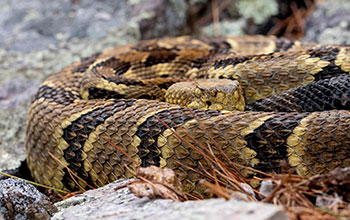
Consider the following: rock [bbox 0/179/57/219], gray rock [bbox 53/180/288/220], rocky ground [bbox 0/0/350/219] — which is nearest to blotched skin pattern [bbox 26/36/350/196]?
gray rock [bbox 53/180/288/220]


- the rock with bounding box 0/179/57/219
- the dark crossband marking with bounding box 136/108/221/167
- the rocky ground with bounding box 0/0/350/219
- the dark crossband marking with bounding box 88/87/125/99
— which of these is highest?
the rocky ground with bounding box 0/0/350/219

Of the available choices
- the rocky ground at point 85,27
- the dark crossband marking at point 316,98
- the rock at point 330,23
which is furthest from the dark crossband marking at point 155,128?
the rock at point 330,23

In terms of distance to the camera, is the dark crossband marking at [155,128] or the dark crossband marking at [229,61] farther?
the dark crossband marking at [229,61]

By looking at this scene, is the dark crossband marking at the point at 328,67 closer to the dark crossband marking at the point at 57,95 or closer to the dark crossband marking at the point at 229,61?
the dark crossband marking at the point at 229,61

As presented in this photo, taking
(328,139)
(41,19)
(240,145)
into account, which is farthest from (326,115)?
(41,19)

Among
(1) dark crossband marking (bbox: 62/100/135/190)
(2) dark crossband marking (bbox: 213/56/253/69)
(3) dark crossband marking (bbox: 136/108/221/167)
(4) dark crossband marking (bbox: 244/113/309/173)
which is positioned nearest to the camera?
(4) dark crossband marking (bbox: 244/113/309/173)

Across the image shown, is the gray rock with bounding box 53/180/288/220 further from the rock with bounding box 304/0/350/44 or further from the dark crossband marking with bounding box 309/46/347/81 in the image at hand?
the rock with bounding box 304/0/350/44

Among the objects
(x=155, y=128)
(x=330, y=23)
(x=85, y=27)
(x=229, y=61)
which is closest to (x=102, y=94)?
(x=155, y=128)

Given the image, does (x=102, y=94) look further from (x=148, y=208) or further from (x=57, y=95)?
→ (x=148, y=208)
